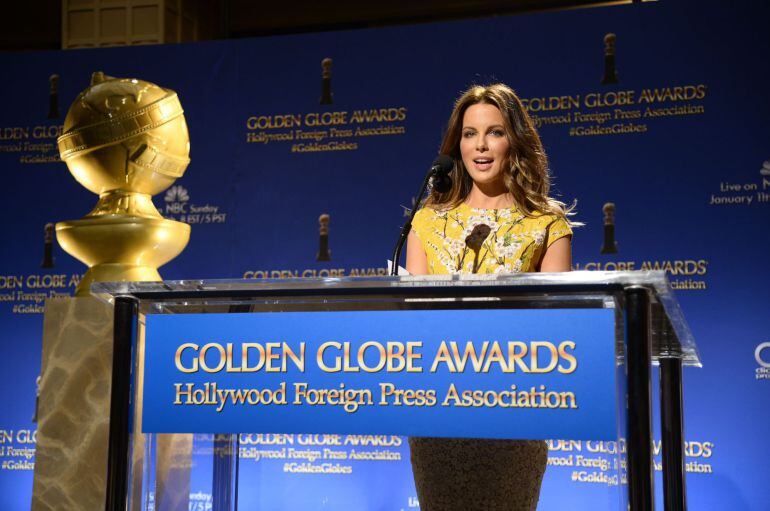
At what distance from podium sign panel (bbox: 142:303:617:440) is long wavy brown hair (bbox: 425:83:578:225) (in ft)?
3.22

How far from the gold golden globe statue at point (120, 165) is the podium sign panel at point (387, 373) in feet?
3.82

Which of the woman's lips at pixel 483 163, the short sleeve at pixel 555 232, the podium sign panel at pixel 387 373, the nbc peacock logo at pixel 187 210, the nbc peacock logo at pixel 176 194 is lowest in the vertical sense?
the podium sign panel at pixel 387 373

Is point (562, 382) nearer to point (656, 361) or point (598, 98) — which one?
point (656, 361)

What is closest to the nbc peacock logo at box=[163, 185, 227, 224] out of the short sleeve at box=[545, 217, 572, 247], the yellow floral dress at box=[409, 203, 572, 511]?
the short sleeve at box=[545, 217, 572, 247]

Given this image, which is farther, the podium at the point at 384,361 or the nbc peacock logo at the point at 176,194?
the nbc peacock logo at the point at 176,194

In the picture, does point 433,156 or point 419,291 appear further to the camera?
point 433,156

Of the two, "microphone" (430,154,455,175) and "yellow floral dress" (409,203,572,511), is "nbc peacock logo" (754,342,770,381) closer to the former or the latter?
"microphone" (430,154,455,175)

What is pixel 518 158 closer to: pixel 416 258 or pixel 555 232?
pixel 555 232

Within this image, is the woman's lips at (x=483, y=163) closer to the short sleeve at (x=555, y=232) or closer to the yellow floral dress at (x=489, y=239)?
the yellow floral dress at (x=489, y=239)

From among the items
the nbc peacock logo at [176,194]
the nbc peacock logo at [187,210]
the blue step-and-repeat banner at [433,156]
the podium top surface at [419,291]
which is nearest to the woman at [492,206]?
the podium top surface at [419,291]

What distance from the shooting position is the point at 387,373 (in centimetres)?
132

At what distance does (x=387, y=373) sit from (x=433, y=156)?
3.47 meters

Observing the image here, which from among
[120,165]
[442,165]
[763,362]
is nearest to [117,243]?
[120,165]

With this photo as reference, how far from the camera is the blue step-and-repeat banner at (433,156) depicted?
417 centimetres
